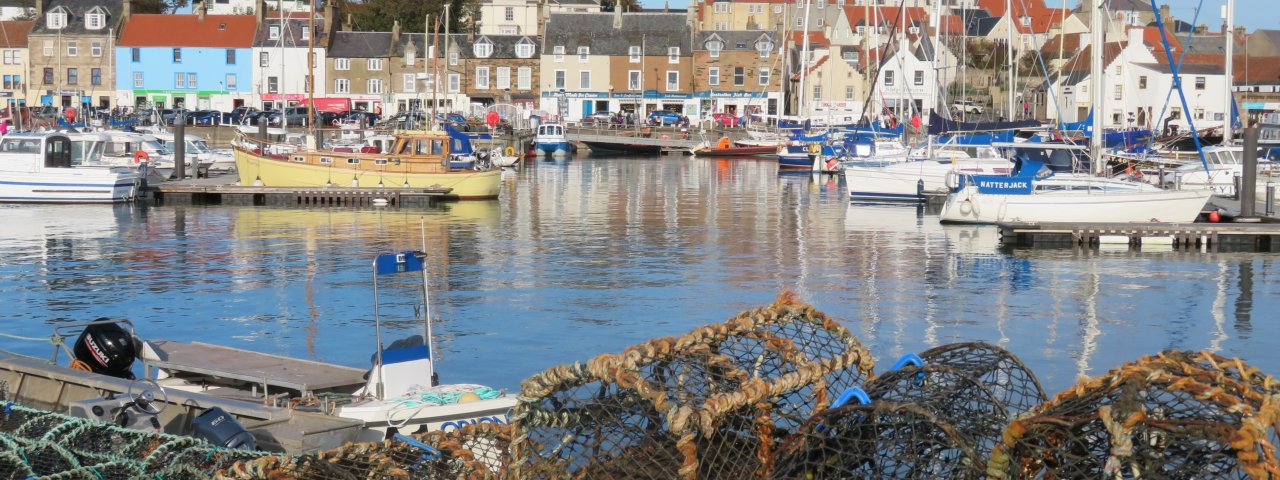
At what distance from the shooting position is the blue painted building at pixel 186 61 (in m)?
86.1

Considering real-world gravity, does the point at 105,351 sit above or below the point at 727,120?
below

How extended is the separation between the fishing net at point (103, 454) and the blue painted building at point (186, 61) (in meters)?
80.2

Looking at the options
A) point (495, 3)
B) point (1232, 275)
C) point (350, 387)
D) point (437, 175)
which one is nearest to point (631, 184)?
point (437, 175)

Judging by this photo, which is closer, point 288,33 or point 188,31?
point 288,33

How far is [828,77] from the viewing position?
87375mm

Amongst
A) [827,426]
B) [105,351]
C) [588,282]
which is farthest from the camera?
[588,282]

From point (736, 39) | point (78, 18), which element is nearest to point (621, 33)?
point (736, 39)

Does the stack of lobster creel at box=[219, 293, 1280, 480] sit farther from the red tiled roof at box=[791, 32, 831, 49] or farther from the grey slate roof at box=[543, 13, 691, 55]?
the red tiled roof at box=[791, 32, 831, 49]

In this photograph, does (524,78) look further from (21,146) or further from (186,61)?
(21,146)

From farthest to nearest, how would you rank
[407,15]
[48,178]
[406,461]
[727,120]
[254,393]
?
[407,15] → [727,120] → [48,178] → [254,393] → [406,461]

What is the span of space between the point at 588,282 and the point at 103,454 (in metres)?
14.6

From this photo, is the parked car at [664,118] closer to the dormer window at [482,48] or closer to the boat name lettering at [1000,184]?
the dormer window at [482,48]

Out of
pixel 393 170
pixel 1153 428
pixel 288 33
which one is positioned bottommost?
pixel 1153 428

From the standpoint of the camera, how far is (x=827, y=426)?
7066 millimetres
